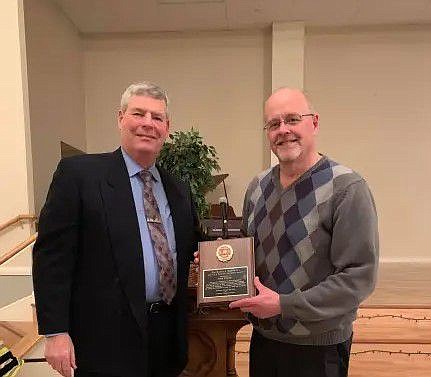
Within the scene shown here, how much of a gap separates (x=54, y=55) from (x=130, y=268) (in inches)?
174

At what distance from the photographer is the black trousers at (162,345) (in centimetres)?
158

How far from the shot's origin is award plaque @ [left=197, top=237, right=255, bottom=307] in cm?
135

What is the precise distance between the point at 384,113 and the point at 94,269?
5.23 meters

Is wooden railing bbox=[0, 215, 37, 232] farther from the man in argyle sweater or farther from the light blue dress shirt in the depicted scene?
the man in argyle sweater

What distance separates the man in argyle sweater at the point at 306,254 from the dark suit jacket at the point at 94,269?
1.37 ft

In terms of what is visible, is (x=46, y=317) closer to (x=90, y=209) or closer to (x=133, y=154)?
(x=90, y=209)

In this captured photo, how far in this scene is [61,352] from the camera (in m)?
1.42

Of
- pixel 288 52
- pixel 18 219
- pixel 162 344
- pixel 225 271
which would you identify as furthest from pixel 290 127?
pixel 288 52

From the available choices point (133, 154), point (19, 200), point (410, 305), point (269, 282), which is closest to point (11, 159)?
point (19, 200)

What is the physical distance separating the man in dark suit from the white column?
160 inches

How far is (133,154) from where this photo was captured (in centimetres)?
161

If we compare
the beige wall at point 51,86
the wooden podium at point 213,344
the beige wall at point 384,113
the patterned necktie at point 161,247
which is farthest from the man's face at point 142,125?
the beige wall at point 384,113

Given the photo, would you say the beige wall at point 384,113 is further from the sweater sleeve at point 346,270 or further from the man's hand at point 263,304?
the man's hand at point 263,304

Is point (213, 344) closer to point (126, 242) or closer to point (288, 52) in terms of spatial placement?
point (126, 242)
